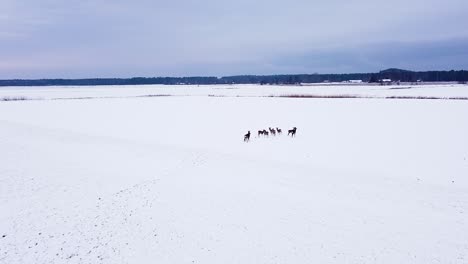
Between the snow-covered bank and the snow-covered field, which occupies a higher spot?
the snow-covered bank

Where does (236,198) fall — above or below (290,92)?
below

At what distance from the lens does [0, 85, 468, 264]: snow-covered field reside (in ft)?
33.1

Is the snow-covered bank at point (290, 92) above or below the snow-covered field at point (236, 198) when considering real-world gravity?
above

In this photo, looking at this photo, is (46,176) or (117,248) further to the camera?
(46,176)

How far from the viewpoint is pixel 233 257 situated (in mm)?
9742

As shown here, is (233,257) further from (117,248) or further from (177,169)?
(177,169)

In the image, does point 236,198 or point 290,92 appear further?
point 290,92

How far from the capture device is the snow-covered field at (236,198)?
10.1 metres

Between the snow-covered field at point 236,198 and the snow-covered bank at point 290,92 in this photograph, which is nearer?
the snow-covered field at point 236,198

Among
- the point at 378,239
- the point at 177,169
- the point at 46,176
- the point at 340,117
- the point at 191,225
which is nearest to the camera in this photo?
the point at 378,239

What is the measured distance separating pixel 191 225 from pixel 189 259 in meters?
2.10

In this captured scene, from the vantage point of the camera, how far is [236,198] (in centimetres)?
1405

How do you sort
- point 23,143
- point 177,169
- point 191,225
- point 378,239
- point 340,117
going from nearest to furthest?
point 378,239 < point 191,225 < point 177,169 < point 23,143 < point 340,117

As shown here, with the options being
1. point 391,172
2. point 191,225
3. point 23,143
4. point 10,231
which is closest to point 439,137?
point 391,172
